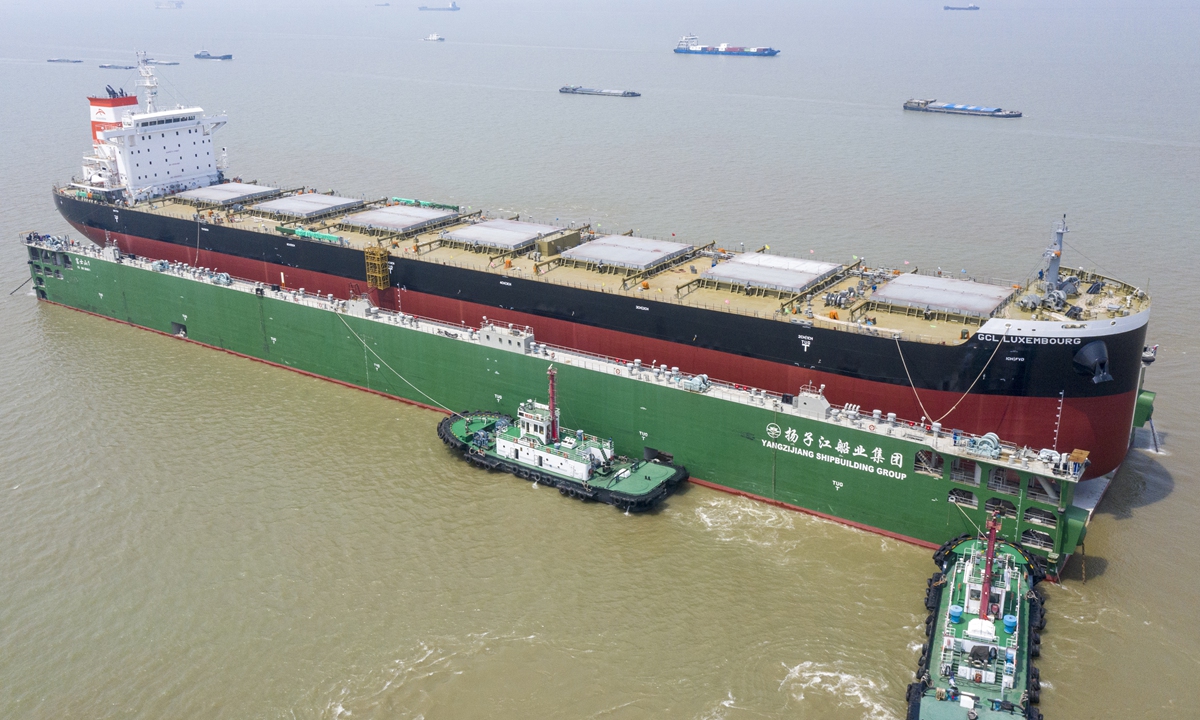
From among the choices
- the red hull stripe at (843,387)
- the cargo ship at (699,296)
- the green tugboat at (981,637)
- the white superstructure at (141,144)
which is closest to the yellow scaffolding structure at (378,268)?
the cargo ship at (699,296)

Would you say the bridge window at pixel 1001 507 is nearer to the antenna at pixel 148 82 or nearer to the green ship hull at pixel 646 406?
the green ship hull at pixel 646 406

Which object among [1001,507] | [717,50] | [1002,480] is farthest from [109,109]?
[717,50]

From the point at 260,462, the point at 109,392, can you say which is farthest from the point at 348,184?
the point at 260,462

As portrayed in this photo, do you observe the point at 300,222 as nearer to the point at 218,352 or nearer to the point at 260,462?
the point at 218,352

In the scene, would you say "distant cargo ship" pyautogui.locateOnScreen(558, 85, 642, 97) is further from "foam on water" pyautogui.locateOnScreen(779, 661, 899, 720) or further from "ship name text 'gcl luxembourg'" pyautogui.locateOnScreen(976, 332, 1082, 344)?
"foam on water" pyautogui.locateOnScreen(779, 661, 899, 720)

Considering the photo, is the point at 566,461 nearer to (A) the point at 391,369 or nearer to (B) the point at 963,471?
(A) the point at 391,369
